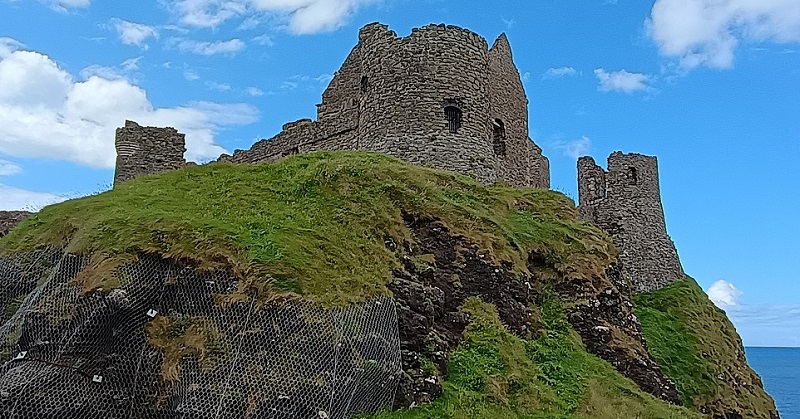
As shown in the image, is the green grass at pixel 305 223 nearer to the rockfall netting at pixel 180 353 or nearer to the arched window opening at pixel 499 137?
the rockfall netting at pixel 180 353

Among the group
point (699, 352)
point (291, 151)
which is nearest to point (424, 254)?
point (699, 352)

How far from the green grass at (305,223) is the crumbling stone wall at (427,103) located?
3.18 meters

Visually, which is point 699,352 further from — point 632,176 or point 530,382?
point 632,176

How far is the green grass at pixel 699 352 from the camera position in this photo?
15.5 m

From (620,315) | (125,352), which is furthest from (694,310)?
(125,352)

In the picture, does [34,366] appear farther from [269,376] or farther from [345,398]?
[345,398]

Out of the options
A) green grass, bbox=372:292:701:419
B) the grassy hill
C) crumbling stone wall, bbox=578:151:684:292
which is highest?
crumbling stone wall, bbox=578:151:684:292

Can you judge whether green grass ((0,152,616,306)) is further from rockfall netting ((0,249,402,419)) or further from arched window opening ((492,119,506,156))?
arched window opening ((492,119,506,156))

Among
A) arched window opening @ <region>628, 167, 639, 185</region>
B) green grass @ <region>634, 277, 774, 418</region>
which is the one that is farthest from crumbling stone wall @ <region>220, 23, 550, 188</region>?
arched window opening @ <region>628, 167, 639, 185</region>

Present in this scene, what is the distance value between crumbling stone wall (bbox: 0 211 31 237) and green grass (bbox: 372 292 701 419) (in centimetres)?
1168

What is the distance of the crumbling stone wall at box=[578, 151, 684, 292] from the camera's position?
1001 inches

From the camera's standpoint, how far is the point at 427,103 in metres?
20.6

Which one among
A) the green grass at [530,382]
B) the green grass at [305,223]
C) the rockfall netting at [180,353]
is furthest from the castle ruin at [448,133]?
the rockfall netting at [180,353]

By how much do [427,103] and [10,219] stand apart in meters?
10.8
